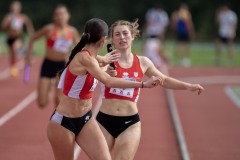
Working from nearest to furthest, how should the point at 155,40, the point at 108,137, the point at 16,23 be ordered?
the point at 108,137 → the point at 16,23 → the point at 155,40

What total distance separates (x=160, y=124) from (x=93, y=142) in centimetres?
709

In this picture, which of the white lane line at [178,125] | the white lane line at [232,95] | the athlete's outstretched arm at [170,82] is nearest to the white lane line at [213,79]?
the white lane line at [232,95]

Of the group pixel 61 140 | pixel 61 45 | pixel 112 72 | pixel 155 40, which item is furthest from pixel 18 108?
pixel 155 40

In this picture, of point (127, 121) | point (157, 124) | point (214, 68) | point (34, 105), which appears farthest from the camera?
point (214, 68)

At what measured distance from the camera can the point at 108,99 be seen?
7688mm

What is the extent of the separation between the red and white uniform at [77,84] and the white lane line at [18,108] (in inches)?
255

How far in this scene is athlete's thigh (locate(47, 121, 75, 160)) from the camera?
271 inches

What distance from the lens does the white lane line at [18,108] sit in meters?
13.7

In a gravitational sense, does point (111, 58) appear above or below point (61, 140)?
above

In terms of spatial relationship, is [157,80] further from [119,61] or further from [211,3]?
[211,3]

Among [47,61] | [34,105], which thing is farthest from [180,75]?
[47,61]

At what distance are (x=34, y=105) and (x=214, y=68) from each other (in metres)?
10.2

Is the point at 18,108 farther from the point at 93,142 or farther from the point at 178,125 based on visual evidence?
the point at 93,142

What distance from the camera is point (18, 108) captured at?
50.1ft
